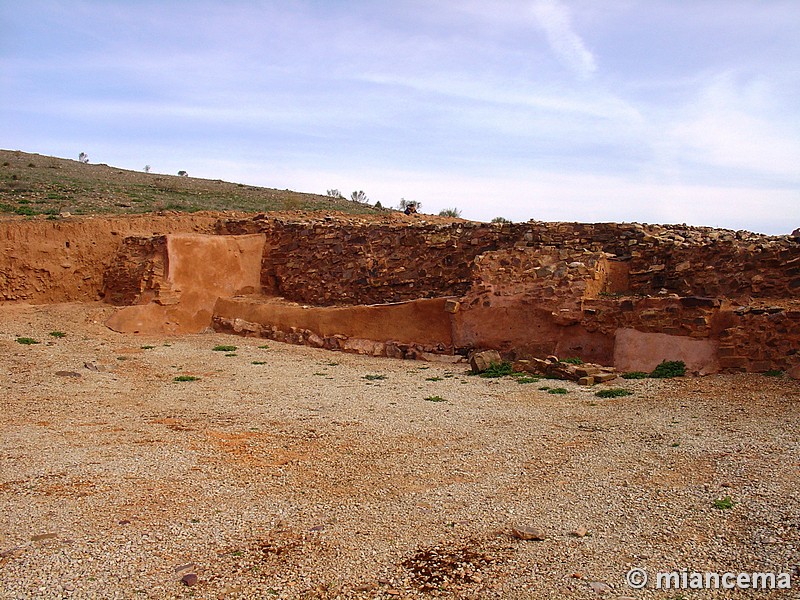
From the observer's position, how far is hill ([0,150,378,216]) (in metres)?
22.0

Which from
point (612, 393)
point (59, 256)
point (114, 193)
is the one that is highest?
point (114, 193)

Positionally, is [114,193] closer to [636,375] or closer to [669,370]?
[636,375]

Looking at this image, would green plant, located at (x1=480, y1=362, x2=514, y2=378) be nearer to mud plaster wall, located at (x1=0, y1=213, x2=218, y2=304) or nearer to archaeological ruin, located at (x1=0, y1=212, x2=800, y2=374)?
archaeological ruin, located at (x1=0, y1=212, x2=800, y2=374)

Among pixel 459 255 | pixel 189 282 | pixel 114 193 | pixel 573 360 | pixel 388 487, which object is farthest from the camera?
pixel 114 193

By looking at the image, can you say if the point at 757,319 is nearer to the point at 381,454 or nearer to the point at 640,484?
the point at 640,484

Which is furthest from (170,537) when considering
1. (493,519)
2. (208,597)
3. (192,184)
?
(192,184)

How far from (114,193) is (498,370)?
20774mm

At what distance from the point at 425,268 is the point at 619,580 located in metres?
10.2

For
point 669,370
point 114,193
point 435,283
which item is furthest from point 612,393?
point 114,193

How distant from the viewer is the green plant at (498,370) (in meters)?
10.3

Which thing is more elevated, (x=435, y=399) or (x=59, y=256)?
(x=59, y=256)

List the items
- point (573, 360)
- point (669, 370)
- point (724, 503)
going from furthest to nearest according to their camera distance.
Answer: point (573, 360), point (669, 370), point (724, 503)

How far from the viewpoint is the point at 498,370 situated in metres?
10.4

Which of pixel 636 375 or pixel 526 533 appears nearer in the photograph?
pixel 526 533
